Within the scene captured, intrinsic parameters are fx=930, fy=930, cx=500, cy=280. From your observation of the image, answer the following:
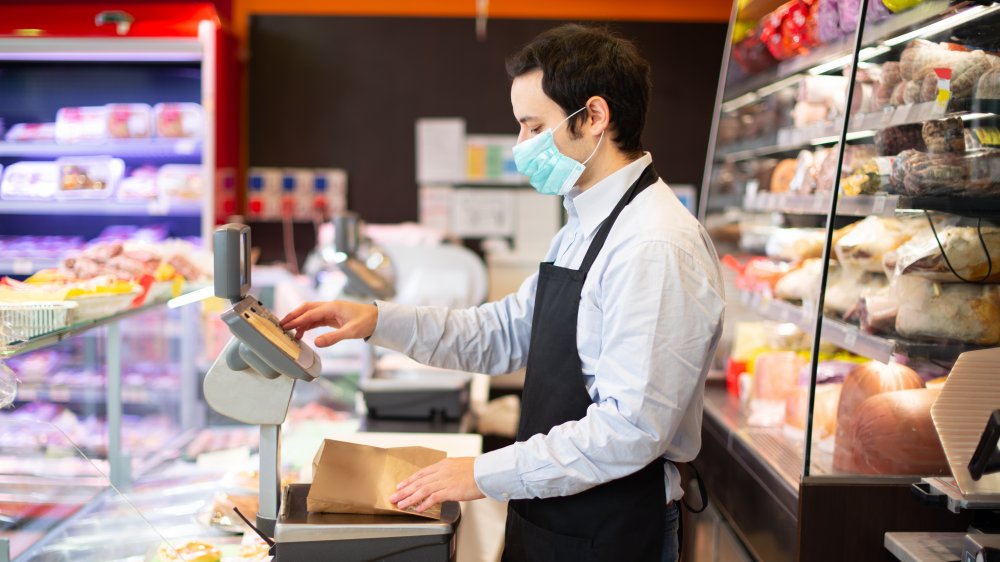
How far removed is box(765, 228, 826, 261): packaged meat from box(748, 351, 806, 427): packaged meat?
1.21ft

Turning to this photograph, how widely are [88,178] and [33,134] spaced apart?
0.52 m

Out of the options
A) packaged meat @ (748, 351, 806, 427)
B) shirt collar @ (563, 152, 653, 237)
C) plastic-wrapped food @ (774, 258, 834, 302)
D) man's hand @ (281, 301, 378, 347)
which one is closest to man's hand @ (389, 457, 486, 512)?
man's hand @ (281, 301, 378, 347)

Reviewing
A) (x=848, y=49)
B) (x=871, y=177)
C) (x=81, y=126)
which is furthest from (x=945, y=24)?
(x=81, y=126)

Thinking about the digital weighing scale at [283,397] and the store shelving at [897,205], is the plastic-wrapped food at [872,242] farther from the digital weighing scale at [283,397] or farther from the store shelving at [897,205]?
the digital weighing scale at [283,397]

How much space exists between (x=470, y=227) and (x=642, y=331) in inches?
204

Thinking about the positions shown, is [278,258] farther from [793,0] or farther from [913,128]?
[913,128]

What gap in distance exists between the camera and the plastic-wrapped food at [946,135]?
2.22 meters

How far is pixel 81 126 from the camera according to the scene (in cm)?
589

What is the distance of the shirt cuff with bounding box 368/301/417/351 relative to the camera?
2.02 m

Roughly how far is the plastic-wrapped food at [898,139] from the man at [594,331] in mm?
975

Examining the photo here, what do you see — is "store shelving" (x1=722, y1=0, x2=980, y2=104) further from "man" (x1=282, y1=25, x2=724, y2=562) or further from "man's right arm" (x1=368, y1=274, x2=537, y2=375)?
"man's right arm" (x1=368, y1=274, x2=537, y2=375)

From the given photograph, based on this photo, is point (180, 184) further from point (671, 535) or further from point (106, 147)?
point (671, 535)

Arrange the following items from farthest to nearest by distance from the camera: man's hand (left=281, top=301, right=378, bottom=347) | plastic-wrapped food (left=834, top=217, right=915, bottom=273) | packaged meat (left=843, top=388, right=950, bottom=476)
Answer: plastic-wrapped food (left=834, top=217, right=915, bottom=273), packaged meat (left=843, top=388, right=950, bottom=476), man's hand (left=281, top=301, right=378, bottom=347)

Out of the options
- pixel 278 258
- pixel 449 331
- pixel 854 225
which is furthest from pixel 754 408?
pixel 278 258
